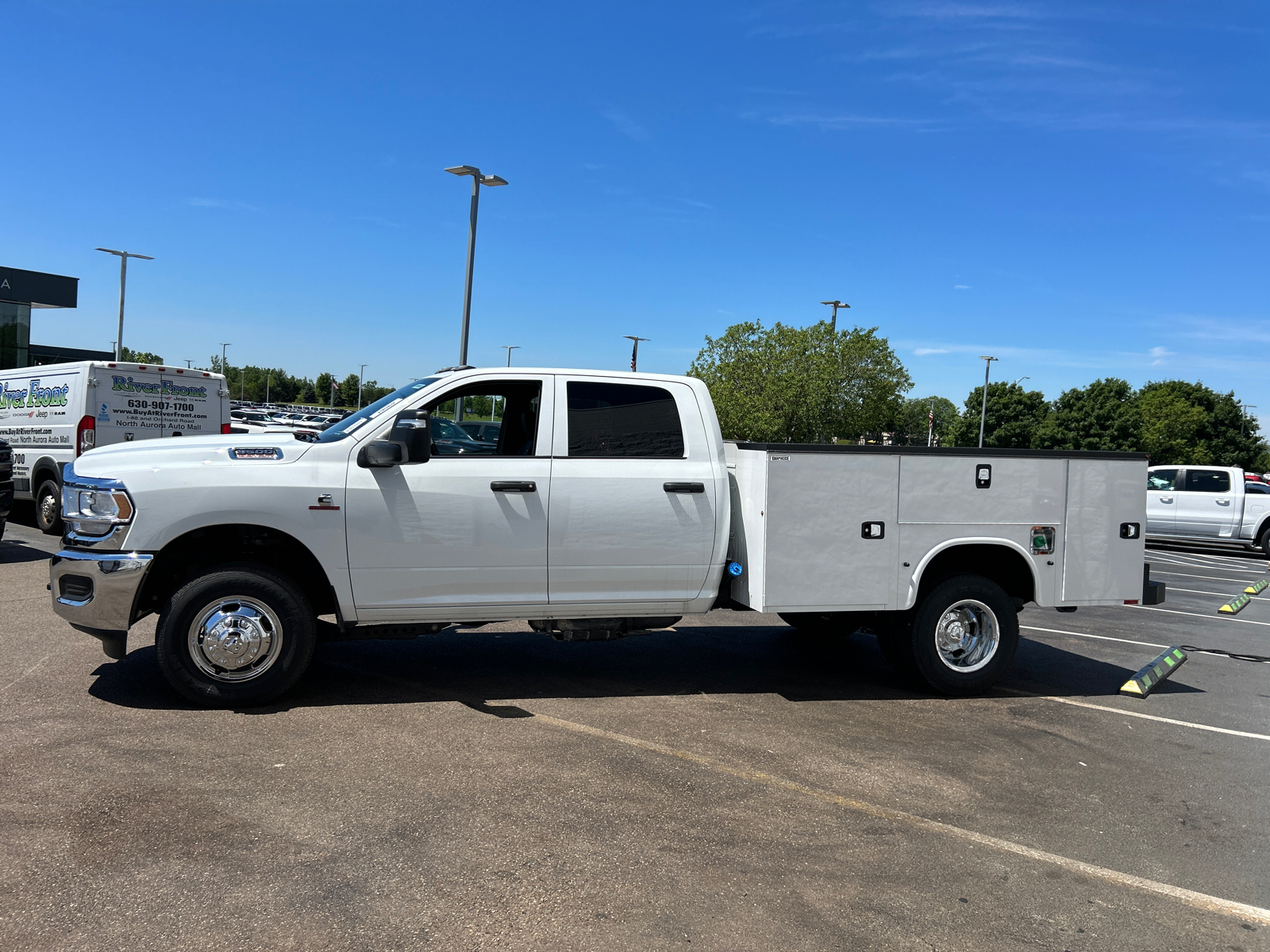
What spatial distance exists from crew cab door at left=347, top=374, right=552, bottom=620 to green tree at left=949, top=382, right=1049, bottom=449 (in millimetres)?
71850

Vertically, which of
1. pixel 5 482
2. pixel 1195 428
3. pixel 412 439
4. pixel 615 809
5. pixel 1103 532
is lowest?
pixel 615 809

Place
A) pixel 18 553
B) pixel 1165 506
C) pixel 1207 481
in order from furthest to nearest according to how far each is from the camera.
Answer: pixel 1165 506
pixel 1207 481
pixel 18 553

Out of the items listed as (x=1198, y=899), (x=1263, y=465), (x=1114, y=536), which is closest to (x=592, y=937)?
(x=1198, y=899)

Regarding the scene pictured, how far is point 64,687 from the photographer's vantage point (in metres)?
5.88

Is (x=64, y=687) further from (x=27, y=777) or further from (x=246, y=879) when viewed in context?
(x=246, y=879)

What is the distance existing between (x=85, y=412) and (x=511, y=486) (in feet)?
30.2

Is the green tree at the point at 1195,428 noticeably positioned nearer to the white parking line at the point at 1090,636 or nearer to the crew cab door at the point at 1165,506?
the crew cab door at the point at 1165,506

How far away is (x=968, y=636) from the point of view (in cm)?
672

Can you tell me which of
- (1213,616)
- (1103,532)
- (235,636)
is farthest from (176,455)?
(1213,616)

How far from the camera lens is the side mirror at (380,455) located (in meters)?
5.62

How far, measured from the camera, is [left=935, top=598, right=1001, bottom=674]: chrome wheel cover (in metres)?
6.64

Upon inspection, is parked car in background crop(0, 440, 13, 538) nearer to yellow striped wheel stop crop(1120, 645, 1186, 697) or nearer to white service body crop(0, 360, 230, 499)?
white service body crop(0, 360, 230, 499)

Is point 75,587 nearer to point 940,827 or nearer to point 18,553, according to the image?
point 940,827

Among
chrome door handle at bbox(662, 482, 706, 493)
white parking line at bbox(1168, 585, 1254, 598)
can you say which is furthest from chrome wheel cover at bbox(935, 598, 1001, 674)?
white parking line at bbox(1168, 585, 1254, 598)
